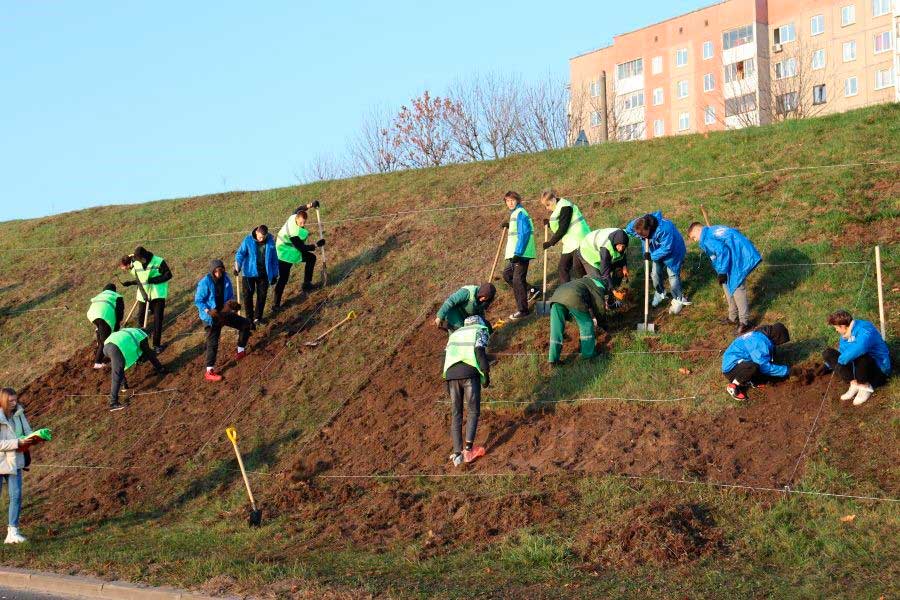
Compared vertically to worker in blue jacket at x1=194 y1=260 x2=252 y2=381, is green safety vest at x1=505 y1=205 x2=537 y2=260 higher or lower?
higher

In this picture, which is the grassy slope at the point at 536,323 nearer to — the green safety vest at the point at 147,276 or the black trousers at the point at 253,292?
the black trousers at the point at 253,292

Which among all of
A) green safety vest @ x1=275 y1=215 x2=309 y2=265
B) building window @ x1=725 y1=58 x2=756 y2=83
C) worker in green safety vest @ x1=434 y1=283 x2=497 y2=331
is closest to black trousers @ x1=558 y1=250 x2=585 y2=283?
worker in green safety vest @ x1=434 y1=283 x2=497 y2=331

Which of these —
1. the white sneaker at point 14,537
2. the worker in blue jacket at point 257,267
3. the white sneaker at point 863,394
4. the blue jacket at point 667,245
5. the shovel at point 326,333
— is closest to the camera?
the white sneaker at point 863,394

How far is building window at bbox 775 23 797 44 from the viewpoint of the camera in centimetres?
5672

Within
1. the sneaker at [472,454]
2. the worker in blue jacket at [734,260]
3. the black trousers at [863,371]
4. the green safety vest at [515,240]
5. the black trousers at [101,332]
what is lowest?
the sneaker at [472,454]

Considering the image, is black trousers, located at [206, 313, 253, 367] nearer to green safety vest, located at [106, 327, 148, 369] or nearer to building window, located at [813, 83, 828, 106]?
green safety vest, located at [106, 327, 148, 369]

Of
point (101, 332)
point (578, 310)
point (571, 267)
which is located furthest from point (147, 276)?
point (578, 310)

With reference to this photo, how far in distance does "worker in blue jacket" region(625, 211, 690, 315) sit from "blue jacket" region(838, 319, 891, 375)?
127 inches

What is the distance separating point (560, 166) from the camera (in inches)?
789

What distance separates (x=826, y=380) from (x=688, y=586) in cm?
398

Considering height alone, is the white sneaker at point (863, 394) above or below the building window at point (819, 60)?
below

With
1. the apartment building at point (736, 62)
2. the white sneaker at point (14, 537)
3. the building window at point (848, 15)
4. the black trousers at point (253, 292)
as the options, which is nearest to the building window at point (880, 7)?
the apartment building at point (736, 62)

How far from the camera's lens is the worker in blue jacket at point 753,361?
1021cm

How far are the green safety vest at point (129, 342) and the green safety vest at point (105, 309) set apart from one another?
1.61 meters
